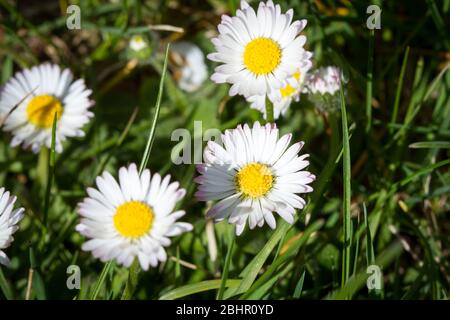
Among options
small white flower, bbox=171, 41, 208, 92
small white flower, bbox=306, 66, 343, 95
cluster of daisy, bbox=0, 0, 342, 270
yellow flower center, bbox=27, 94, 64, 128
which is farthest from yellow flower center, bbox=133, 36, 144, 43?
small white flower, bbox=306, 66, 343, 95

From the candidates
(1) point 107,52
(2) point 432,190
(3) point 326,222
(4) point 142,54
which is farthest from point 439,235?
(1) point 107,52

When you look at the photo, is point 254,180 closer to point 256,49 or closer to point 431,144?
point 256,49

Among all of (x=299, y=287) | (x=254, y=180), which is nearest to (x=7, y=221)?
(x=254, y=180)

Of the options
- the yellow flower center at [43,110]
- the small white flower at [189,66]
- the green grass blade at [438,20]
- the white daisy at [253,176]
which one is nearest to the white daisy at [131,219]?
the white daisy at [253,176]

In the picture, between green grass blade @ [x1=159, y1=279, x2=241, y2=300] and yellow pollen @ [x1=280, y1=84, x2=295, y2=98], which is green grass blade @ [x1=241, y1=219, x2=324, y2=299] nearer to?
green grass blade @ [x1=159, y1=279, x2=241, y2=300]

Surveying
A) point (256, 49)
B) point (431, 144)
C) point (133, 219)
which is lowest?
point (133, 219)

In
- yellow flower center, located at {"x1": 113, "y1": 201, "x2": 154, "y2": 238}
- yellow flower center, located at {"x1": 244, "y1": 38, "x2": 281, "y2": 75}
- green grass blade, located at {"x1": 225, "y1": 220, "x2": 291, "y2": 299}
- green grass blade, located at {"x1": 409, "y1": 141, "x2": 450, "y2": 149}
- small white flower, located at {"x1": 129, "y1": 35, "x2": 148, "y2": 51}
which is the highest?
small white flower, located at {"x1": 129, "y1": 35, "x2": 148, "y2": 51}
